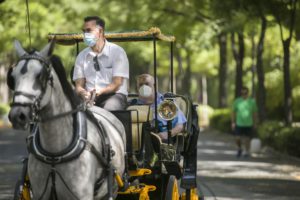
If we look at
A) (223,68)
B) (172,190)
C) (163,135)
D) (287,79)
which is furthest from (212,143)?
(172,190)

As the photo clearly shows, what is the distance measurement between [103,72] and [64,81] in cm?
162

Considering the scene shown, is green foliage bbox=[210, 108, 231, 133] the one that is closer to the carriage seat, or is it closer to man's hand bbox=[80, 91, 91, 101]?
the carriage seat

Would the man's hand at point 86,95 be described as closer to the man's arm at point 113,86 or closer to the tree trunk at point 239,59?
the man's arm at point 113,86

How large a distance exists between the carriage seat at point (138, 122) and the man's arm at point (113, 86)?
570mm

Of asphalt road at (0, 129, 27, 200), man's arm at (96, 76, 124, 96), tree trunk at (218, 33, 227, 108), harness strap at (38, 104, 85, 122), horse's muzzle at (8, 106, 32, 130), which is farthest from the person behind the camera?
tree trunk at (218, 33, 227, 108)

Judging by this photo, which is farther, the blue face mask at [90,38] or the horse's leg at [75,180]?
the blue face mask at [90,38]

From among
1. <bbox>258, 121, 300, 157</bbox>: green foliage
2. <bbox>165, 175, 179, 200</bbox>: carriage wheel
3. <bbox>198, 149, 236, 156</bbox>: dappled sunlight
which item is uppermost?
<bbox>165, 175, 179, 200</bbox>: carriage wheel

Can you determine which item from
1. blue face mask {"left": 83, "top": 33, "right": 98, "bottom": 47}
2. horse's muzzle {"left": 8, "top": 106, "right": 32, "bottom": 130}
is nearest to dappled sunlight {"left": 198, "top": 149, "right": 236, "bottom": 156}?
blue face mask {"left": 83, "top": 33, "right": 98, "bottom": 47}

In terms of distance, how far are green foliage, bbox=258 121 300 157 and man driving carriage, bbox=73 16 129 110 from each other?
12.6 m

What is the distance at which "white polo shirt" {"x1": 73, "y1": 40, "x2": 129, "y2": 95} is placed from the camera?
9.03 metres

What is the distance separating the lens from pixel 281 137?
22.6 meters

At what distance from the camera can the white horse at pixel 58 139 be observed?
7.01 meters

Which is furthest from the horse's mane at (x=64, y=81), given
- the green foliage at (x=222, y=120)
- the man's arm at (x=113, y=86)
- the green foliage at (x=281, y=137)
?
the green foliage at (x=222, y=120)

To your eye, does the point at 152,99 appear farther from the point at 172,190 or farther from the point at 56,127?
the point at 56,127
